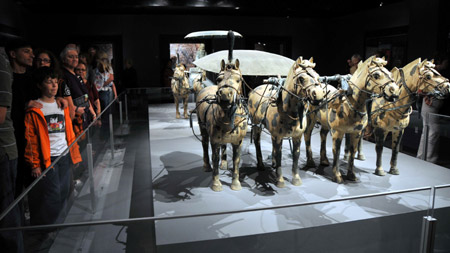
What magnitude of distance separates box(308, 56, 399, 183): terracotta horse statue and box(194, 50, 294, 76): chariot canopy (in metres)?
0.95

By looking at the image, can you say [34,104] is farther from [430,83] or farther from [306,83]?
[430,83]

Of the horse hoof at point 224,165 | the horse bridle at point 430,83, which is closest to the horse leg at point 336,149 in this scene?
the horse bridle at point 430,83

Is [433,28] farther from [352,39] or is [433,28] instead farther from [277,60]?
[277,60]

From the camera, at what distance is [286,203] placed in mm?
4246

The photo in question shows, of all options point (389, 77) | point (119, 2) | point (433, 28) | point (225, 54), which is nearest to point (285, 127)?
point (389, 77)

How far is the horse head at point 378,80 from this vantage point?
4.23 meters

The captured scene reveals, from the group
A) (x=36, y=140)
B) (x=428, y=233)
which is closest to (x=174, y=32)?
(x=36, y=140)

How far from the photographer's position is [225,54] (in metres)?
5.58

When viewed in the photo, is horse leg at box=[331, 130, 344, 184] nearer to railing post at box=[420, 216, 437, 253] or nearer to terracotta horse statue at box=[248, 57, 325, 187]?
terracotta horse statue at box=[248, 57, 325, 187]

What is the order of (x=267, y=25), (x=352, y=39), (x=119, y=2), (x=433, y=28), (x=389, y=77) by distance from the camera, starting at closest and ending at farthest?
(x=389, y=77)
(x=433, y=28)
(x=119, y=2)
(x=352, y=39)
(x=267, y=25)

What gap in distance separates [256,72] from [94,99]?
3.23 metres

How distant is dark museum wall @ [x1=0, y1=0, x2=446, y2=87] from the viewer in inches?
406

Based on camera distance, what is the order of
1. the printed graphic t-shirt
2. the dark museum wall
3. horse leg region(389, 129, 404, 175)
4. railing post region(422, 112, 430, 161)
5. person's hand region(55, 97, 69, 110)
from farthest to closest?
the dark museum wall → railing post region(422, 112, 430, 161) → horse leg region(389, 129, 404, 175) → person's hand region(55, 97, 69, 110) → the printed graphic t-shirt

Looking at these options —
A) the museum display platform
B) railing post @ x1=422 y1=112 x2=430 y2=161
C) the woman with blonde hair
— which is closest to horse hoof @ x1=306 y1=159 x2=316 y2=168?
the museum display platform
